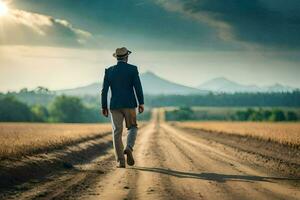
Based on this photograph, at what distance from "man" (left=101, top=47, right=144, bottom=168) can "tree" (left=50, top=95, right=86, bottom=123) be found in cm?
13521

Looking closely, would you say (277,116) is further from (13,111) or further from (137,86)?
(137,86)

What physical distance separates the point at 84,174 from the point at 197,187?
3359 millimetres

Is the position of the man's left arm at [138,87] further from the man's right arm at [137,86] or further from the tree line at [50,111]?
the tree line at [50,111]

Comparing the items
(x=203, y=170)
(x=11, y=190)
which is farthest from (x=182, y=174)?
(x=11, y=190)

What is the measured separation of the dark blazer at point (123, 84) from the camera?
44.1 ft

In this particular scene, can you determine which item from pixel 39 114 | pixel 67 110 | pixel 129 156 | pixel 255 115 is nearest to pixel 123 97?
pixel 129 156

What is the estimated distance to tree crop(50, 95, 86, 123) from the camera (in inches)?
5866

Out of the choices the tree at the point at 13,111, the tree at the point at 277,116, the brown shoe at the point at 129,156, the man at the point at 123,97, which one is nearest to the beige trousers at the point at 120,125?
the man at the point at 123,97

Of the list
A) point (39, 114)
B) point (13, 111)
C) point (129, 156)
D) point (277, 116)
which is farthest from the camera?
point (277, 116)

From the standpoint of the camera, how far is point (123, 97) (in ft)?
44.2

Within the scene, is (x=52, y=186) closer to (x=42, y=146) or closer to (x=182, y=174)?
(x=182, y=174)

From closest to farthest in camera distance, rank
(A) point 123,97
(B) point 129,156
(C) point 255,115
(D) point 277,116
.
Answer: (B) point 129,156, (A) point 123,97, (D) point 277,116, (C) point 255,115

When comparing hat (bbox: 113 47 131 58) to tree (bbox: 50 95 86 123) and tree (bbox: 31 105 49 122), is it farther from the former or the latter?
tree (bbox: 50 95 86 123)

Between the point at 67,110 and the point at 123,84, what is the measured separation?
138714 millimetres
